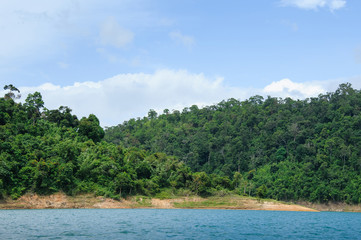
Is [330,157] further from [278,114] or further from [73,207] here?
[73,207]

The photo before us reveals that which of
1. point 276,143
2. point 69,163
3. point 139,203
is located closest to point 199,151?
point 276,143

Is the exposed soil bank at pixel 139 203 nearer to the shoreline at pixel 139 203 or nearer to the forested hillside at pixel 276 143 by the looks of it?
the shoreline at pixel 139 203

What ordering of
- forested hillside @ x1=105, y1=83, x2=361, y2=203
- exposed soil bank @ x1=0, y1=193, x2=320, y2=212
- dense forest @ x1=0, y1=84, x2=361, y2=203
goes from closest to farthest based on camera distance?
1. exposed soil bank @ x1=0, y1=193, x2=320, y2=212
2. dense forest @ x1=0, y1=84, x2=361, y2=203
3. forested hillside @ x1=105, y1=83, x2=361, y2=203

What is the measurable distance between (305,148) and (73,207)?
70848 mm

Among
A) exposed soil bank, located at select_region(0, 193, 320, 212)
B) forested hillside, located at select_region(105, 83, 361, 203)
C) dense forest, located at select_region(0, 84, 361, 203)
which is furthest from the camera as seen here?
forested hillside, located at select_region(105, 83, 361, 203)

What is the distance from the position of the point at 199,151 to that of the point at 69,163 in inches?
2607

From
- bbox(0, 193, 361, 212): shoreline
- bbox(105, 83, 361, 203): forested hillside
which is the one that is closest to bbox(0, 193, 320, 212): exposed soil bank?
bbox(0, 193, 361, 212): shoreline

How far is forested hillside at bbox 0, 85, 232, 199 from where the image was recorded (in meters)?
61.5

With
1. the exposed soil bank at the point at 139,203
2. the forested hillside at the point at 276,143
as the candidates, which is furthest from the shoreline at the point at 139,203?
the forested hillside at the point at 276,143

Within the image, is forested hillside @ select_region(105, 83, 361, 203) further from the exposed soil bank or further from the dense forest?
the exposed soil bank

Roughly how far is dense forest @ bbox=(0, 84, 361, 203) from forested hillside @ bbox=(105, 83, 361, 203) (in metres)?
0.30

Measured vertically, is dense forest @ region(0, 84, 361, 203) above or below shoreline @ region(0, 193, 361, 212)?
above

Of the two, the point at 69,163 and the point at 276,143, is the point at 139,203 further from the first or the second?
the point at 276,143

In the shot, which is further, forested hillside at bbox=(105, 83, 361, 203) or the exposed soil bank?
forested hillside at bbox=(105, 83, 361, 203)
